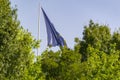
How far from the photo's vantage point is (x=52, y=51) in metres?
41.4

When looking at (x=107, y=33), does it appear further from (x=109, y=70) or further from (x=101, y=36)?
(x=109, y=70)

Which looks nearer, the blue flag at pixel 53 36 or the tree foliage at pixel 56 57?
the tree foliage at pixel 56 57

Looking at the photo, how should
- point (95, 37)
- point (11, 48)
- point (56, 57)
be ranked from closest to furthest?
1. point (11, 48)
2. point (56, 57)
3. point (95, 37)

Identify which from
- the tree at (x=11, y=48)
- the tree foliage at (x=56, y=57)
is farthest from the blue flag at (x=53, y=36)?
the tree at (x=11, y=48)

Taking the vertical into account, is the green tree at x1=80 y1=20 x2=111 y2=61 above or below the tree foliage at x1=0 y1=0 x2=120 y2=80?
above

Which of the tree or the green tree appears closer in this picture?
the tree

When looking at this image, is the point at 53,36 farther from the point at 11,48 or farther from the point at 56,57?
the point at 11,48

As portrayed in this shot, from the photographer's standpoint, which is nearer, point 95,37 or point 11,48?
point 11,48

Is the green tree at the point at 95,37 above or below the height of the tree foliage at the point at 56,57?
above

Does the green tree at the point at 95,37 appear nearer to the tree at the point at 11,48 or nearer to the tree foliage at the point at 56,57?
the tree foliage at the point at 56,57

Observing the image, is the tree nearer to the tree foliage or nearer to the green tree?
the tree foliage

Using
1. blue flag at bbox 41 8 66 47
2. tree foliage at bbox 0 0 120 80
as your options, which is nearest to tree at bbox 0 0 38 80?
tree foliage at bbox 0 0 120 80

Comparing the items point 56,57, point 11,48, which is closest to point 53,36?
point 56,57

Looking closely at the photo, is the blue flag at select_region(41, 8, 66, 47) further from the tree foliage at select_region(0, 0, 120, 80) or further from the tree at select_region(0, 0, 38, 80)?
the tree at select_region(0, 0, 38, 80)
